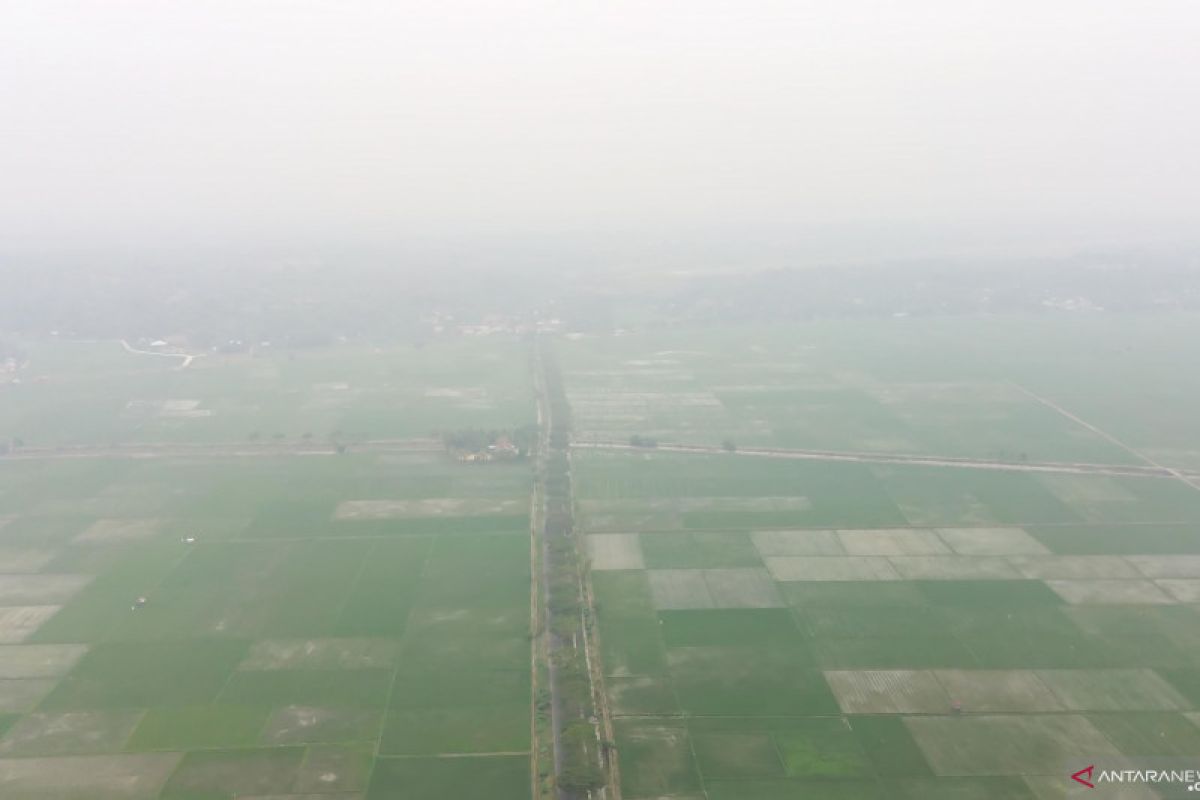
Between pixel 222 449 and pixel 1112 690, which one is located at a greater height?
pixel 222 449

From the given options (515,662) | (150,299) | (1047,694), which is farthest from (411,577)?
(150,299)

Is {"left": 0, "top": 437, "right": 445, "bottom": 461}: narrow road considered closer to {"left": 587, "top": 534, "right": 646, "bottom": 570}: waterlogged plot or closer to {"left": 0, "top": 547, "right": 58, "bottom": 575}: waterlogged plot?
{"left": 0, "top": 547, "right": 58, "bottom": 575}: waterlogged plot

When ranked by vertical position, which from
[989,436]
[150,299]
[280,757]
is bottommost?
[280,757]

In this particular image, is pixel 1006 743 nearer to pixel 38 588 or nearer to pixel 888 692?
pixel 888 692

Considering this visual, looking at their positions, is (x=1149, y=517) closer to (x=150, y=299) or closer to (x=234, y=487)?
(x=234, y=487)

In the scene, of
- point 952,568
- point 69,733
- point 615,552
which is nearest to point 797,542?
point 952,568

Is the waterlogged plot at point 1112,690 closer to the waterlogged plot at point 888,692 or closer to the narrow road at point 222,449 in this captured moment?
the waterlogged plot at point 888,692

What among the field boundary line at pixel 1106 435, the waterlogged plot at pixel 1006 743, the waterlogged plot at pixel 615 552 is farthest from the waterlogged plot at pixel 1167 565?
the waterlogged plot at pixel 615 552

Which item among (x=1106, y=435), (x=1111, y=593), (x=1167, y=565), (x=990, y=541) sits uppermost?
(x=1106, y=435)
